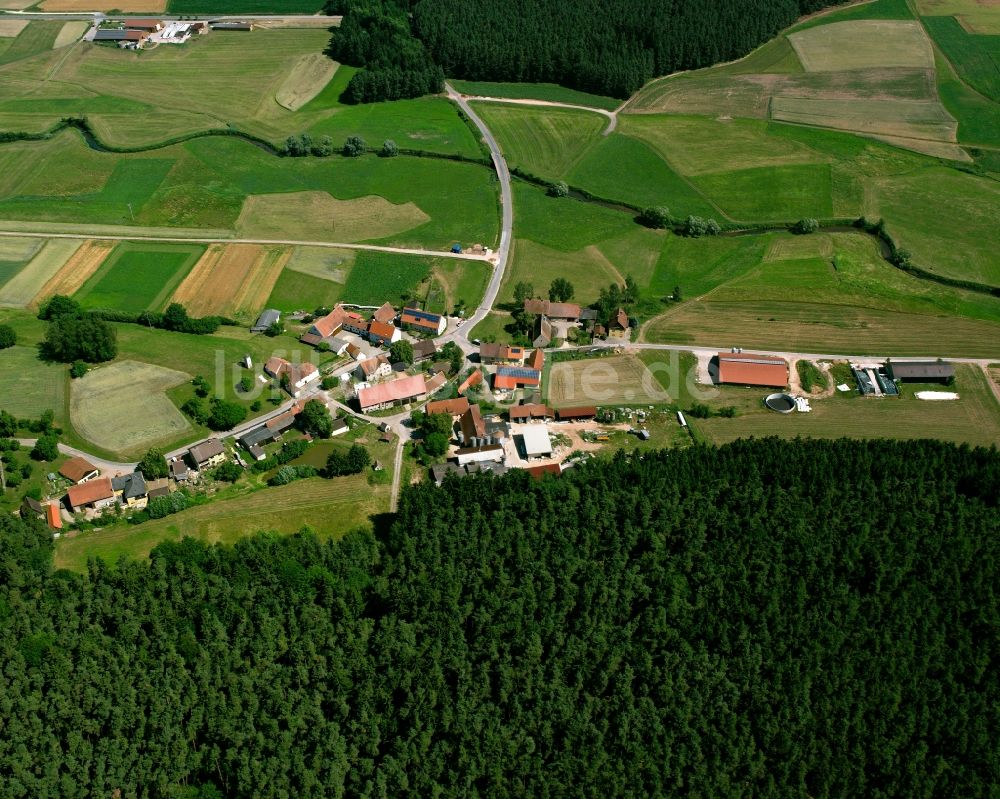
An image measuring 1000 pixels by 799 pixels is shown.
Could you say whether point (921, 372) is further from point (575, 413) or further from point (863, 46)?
point (863, 46)

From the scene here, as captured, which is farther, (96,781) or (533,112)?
(533,112)

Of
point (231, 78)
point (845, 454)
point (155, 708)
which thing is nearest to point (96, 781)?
point (155, 708)

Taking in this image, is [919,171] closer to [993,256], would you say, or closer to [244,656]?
[993,256]

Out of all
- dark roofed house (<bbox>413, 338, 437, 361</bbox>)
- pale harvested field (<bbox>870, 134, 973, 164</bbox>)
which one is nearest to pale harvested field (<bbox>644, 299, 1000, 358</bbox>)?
dark roofed house (<bbox>413, 338, 437, 361</bbox>)

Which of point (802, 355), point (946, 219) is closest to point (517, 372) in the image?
point (802, 355)

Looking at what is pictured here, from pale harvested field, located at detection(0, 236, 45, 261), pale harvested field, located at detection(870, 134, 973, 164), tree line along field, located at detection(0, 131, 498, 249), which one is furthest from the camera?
pale harvested field, located at detection(870, 134, 973, 164)

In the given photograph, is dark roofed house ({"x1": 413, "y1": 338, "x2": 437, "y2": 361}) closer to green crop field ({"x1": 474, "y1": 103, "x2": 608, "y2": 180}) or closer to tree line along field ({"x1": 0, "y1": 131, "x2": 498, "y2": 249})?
tree line along field ({"x1": 0, "y1": 131, "x2": 498, "y2": 249})
